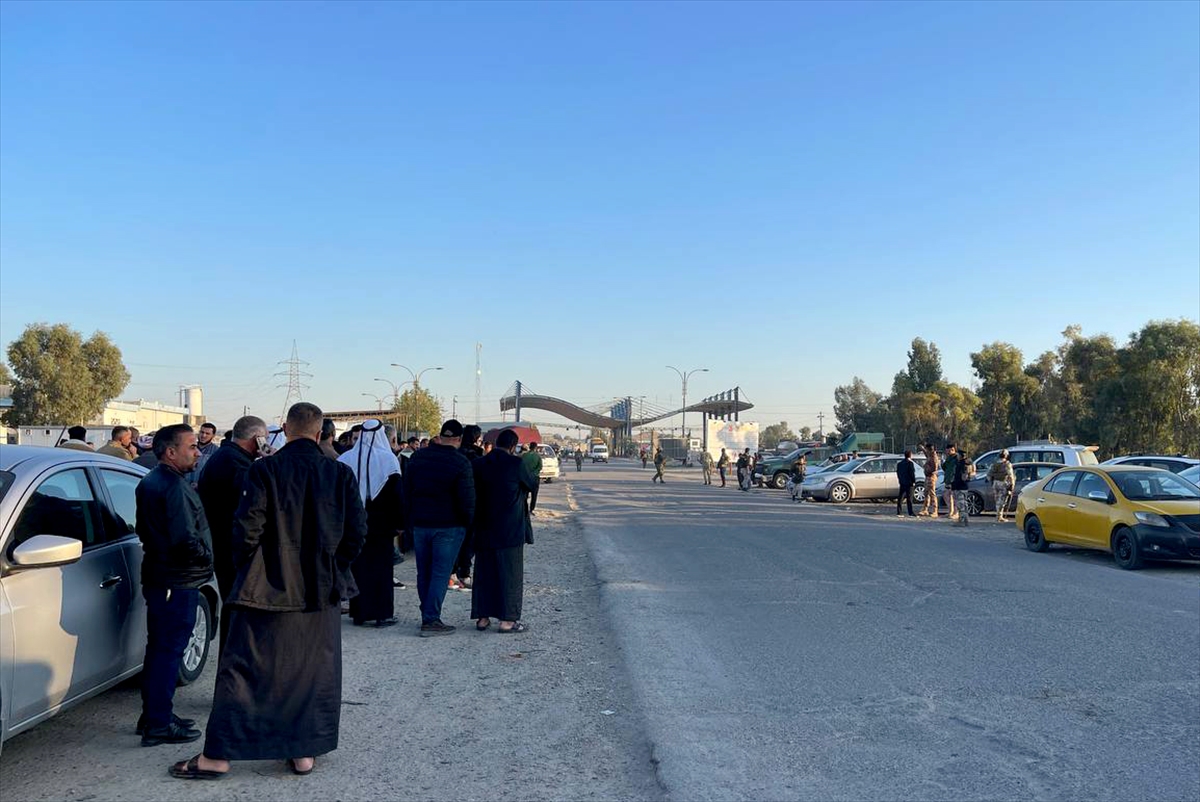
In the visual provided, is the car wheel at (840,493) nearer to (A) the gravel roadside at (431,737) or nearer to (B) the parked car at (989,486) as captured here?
(B) the parked car at (989,486)

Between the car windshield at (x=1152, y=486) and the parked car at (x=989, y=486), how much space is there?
8035 mm

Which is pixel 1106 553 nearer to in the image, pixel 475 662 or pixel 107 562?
pixel 475 662

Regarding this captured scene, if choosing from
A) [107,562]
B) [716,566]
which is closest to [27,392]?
[716,566]

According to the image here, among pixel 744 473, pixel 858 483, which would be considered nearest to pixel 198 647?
pixel 858 483

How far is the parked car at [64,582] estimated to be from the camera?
4500 millimetres

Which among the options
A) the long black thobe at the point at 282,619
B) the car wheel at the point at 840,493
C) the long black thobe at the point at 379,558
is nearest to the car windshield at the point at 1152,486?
the long black thobe at the point at 379,558

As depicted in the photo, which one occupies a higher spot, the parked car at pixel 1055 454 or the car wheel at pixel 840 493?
the parked car at pixel 1055 454

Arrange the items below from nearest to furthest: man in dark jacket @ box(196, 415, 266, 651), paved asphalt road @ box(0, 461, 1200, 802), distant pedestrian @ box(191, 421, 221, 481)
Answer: paved asphalt road @ box(0, 461, 1200, 802)
man in dark jacket @ box(196, 415, 266, 651)
distant pedestrian @ box(191, 421, 221, 481)

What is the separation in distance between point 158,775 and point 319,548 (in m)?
1.49

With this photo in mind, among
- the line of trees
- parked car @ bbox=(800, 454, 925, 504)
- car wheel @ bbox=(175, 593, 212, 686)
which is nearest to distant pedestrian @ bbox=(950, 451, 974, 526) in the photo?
parked car @ bbox=(800, 454, 925, 504)

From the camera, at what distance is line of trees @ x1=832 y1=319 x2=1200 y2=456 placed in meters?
47.1

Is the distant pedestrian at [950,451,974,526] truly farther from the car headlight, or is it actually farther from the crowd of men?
the crowd of men

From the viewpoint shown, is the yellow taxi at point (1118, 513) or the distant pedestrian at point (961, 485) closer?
the yellow taxi at point (1118, 513)

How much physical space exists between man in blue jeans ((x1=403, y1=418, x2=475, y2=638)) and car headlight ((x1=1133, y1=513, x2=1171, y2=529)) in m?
10.4
